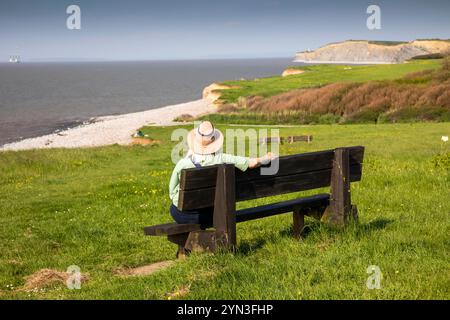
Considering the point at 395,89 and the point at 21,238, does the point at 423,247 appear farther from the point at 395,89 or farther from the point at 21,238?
the point at 395,89

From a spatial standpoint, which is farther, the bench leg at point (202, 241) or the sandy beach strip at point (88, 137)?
the sandy beach strip at point (88, 137)

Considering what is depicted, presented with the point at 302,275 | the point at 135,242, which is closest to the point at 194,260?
the point at 302,275

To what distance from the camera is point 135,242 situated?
1096 cm

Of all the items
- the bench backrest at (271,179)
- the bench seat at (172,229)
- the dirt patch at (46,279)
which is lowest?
the dirt patch at (46,279)

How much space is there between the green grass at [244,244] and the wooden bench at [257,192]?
324 millimetres

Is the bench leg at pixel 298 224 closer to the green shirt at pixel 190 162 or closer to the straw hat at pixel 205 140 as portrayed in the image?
the green shirt at pixel 190 162

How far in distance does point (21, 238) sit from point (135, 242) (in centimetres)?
281

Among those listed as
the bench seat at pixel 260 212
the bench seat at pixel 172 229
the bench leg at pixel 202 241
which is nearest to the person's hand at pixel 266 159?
the bench seat at pixel 260 212

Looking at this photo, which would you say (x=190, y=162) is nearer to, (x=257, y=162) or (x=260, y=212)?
(x=257, y=162)

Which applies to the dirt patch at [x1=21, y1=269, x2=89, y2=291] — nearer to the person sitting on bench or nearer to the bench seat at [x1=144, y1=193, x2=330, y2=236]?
the bench seat at [x1=144, y1=193, x2=330, y2=236]

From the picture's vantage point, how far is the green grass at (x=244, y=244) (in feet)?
19.7

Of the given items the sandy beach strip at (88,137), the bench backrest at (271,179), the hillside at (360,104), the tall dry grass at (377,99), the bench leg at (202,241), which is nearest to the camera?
the bench backrest at (271,179)

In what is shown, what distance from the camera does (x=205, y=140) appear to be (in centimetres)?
781

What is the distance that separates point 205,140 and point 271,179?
1068 millimetres
